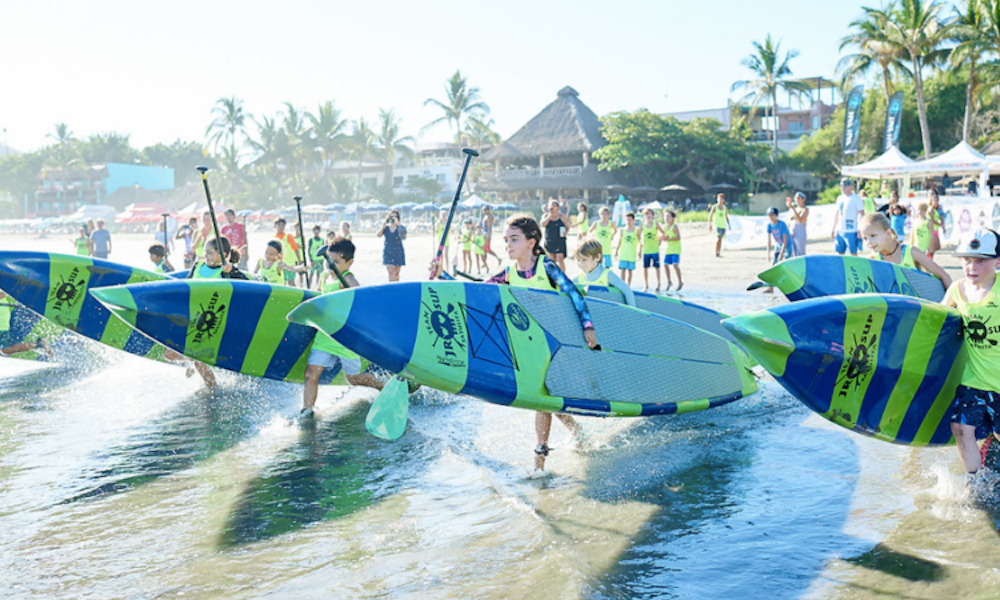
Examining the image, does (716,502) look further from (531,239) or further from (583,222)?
(583,222)

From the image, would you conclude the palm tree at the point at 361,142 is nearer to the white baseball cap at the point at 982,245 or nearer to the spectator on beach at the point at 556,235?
the spectator on beach at the point at 556,235

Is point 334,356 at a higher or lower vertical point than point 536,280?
lower

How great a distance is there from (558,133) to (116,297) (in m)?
40.4

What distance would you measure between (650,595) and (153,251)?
8.50 m

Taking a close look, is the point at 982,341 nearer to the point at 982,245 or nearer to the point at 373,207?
the point at 982,245

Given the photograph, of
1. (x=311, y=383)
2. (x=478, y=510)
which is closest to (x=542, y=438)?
(x=478, y=510)

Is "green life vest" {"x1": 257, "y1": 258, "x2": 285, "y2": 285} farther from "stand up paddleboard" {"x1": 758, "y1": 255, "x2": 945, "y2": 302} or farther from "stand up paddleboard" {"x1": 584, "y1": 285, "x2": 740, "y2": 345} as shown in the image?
"stand up paddleboard" {"x1": 758, "y1": 255, "x2": 945, "y2": 302}

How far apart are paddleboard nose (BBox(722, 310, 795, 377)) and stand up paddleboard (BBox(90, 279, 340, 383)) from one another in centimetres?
392

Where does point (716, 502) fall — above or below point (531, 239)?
below

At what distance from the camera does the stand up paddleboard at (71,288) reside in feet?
26.0

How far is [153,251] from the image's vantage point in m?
10.3

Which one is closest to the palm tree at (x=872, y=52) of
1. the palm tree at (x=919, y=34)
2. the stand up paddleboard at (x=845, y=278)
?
the palm tree at (x=919, y=34)

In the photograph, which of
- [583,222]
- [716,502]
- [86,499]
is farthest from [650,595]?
[583,222]

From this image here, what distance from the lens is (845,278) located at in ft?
23.9
